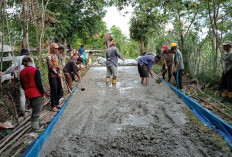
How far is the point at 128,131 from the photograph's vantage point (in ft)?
12.9

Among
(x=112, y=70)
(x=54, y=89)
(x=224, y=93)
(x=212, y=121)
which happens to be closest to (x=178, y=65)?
(x=224, y=93)

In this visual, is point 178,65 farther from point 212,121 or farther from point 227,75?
point 212,121

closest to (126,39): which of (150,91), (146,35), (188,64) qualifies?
(146,35)

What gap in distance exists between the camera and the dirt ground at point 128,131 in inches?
127

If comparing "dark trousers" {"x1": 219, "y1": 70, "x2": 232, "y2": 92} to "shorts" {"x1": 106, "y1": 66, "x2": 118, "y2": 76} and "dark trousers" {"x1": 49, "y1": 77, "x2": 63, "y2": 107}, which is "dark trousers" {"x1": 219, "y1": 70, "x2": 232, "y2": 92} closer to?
"dark trousers" {"x1": 49, "y1": 77, "x2": 63, "y2": 107}

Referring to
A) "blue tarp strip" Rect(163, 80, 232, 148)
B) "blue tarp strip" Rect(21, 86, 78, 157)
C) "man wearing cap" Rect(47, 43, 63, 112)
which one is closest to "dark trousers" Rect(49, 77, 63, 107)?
"man wearing cap" Rect(47, 43, 63, 112)

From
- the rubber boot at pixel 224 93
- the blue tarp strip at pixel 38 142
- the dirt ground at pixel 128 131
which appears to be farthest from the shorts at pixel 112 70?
the blue tarp strip at pixel 38 142

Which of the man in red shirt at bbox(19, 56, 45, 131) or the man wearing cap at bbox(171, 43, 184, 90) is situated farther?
the man wearing cap at bbox(171, 43, 184, 90)

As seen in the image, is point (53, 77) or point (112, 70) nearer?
point (53, 77)

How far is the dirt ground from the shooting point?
3223mm

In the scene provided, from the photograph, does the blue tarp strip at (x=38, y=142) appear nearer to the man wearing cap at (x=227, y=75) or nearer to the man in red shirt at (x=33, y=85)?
the man in red shirt at (x=33, y=85)

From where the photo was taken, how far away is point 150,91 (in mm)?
7375

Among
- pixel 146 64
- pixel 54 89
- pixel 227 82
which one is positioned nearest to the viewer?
pixel 54 89

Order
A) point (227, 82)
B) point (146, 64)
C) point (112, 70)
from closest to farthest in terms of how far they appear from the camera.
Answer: point (227, 82) < point (146, 64) < point (112, 70)
